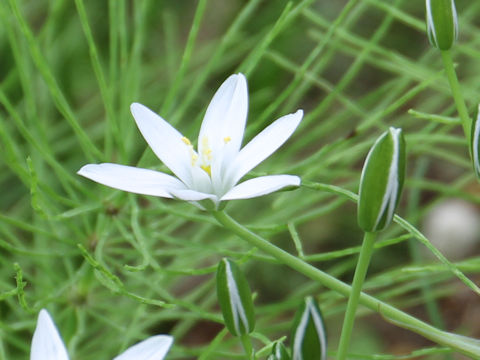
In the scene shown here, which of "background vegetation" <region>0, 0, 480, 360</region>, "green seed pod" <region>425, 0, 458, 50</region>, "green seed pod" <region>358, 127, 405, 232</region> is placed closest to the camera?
"green seed pod" <region>358, 127, 405, 232</region>

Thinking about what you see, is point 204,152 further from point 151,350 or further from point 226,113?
point 151,350

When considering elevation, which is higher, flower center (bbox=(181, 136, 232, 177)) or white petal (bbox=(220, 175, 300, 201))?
flower center (bbox=(181, 136, 232, 177))

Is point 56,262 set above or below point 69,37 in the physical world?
below

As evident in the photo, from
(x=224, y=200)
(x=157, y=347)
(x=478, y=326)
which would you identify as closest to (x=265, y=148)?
(x=224, y=200)

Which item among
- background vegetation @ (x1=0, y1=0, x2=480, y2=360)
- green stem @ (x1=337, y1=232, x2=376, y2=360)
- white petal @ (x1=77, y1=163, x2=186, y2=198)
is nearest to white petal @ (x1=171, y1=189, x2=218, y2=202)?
Result: white petal @ (x1=77, y1=163, x2=186, y2=198)

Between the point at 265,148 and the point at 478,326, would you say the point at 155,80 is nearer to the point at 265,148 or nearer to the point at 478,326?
the point at 478,326

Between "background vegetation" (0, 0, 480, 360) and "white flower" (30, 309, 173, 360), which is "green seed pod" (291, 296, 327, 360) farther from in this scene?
"background vegetation" (0, 0, 480, 360)

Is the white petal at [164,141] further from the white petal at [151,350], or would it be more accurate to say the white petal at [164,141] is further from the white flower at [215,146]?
the white petal at [151,350]
